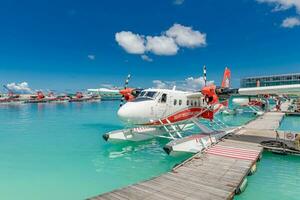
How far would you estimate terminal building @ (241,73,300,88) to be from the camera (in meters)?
100

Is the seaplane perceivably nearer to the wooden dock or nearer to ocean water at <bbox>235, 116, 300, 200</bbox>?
the wooden dock

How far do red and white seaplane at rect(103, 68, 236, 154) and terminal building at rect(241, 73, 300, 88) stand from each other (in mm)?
94927

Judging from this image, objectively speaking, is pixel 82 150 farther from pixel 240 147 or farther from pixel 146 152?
pixel 240 147

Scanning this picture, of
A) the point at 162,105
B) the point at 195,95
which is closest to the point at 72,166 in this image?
the point at 162,105

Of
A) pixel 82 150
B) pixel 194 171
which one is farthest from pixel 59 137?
pixel 194 171

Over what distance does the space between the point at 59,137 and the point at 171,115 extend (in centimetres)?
1069

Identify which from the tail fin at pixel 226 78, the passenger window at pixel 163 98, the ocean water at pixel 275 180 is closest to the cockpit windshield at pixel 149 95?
the passenger window at pixel 163 98

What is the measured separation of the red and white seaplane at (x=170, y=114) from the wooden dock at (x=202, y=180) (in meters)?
1.74

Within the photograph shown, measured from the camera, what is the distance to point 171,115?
15.4m

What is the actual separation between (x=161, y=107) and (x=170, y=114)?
1105 mm

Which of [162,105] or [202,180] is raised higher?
[162,105]

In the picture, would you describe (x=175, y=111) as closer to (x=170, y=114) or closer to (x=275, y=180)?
(x=170, y=114)

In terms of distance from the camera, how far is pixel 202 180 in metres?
7.99

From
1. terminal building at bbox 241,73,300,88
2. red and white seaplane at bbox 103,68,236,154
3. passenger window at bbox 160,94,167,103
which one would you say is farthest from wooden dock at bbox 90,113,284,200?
terminal building at bbox 241,73,300,88
